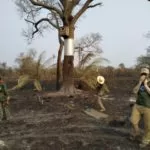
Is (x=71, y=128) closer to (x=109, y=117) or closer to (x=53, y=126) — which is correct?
(x=53, y=126)

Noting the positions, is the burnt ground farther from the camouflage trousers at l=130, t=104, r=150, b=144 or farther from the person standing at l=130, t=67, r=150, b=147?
the person standing at l=130, t=67, r=150, b=147

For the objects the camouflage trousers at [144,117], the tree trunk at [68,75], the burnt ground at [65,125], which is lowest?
the burnt ground at [65,125]

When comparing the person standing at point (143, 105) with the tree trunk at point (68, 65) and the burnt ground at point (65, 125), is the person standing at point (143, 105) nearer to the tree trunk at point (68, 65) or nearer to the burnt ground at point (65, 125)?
the burnt ground at point (65, 125)

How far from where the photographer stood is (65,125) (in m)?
14.1

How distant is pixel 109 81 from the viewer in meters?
28.1

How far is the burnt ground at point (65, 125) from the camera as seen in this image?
463 inches

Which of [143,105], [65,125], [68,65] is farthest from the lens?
[68,65]

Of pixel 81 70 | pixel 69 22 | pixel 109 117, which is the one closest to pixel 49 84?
pixel 81 70

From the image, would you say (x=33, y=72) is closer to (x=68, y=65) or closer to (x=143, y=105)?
(x=68, y=65)

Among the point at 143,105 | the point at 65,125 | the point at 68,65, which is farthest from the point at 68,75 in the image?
the point at 143,105

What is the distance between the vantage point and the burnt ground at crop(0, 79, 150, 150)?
11.8 m

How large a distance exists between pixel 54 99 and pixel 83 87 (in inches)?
141

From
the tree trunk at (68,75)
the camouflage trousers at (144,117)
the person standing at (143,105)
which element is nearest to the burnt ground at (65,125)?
the camouflage trousers at (144,117)

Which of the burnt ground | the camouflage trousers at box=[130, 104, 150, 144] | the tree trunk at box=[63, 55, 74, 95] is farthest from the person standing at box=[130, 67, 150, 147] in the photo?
the tree trunk at box=[63, 55, 74, 95]
